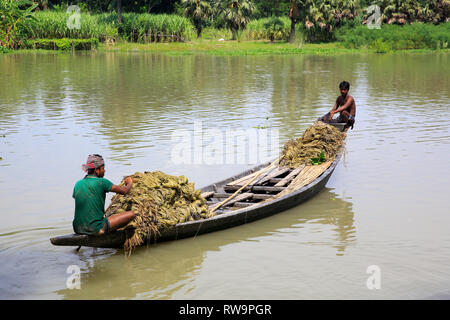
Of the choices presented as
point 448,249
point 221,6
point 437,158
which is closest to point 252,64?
point 221,6

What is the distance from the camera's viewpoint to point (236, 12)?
160 feet

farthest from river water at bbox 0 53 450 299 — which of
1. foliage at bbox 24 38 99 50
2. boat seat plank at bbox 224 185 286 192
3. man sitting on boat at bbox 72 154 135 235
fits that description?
foliage at bbox 24 38 99 50

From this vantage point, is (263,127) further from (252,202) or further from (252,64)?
(252,64)

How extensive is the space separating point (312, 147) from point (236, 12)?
4029cm

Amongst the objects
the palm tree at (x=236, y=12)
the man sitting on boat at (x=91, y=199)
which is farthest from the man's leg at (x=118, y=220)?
the palm tree at (x=236, y=12)

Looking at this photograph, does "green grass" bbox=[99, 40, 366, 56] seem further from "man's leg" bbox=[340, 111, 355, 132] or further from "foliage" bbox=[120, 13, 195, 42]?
"man's leg" bbox=[340, 111, 355, 132]

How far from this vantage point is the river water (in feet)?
21.0

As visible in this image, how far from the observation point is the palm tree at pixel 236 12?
4828 centimetres

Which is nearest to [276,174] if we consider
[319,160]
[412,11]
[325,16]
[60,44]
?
[319,160]

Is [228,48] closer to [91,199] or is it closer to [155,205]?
[155,205]

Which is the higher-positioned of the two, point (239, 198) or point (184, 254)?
point (239, 198)

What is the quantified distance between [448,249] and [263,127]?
26.8ft

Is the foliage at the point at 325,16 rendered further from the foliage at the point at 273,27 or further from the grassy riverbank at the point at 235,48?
the foliage at the point at 273,27

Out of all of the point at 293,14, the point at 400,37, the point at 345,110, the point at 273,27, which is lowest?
the point at 345,110
